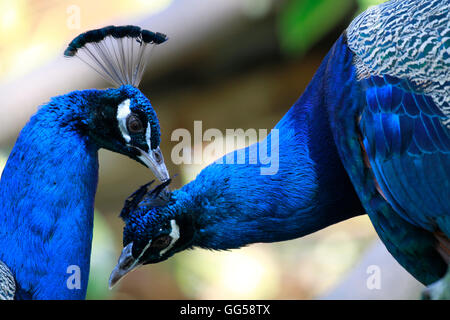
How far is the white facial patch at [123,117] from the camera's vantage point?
61.4 inches

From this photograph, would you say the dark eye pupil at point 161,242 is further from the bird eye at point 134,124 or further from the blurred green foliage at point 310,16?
the blurred green foliage at point 310,16

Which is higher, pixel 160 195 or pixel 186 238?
pixel 160 195

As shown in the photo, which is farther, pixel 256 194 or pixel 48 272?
pixel 256 194

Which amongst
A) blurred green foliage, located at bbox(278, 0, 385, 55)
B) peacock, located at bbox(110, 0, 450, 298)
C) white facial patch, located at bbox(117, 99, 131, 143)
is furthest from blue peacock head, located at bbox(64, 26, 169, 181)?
blurred green foliage, located at bbox(278, 0, 385, 55)

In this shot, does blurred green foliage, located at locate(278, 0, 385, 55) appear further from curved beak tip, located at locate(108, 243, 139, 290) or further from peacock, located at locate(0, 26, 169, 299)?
curved beak tip, located at locate(108, 243, 139, 290)

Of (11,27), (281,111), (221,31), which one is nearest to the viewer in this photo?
(221,31)

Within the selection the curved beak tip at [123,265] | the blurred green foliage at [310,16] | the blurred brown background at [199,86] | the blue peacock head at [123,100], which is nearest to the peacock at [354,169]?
the curved beak tip at [123,265]

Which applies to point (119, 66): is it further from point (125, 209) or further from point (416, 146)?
point (416, 146)

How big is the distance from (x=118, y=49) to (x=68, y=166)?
36 cm

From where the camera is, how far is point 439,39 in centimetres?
142

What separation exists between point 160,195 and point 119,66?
1.27ft

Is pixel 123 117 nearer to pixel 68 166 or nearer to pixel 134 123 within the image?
pixel 134 123

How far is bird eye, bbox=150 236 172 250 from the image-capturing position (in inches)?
61.1
